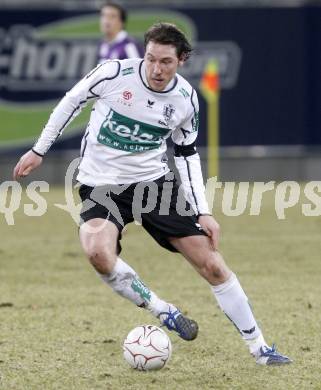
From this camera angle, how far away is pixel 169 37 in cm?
585

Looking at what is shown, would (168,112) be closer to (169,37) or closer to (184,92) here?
(184,92)

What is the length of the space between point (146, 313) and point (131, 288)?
1.61m

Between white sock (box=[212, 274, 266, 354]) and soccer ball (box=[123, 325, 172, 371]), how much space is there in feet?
1.28

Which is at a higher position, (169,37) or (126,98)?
(169,37)

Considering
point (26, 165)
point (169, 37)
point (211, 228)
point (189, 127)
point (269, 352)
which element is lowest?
point (269, 352)

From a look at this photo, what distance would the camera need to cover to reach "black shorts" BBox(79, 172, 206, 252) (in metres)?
6.03

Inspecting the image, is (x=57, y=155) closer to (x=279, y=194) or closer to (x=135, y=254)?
(x=279, y=194)

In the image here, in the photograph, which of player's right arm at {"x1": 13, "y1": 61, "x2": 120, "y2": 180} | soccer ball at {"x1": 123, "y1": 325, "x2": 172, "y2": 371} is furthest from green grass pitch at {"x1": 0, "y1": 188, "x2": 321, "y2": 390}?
player's right arm at {"x1": 13, "y1": 61, "x2": 120, "y2": 180}

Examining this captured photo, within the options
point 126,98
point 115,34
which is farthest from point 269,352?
point 115,34

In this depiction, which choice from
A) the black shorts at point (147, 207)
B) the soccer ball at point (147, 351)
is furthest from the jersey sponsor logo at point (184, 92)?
the soccer ball at point (147, 351)

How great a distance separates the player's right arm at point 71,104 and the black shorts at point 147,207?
38 cm

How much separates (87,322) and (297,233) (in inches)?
204

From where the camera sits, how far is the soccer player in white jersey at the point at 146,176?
5.93 metres

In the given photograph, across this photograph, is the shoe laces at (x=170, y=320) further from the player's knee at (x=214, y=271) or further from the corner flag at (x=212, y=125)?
the corner flag at (x=212, y=125)
